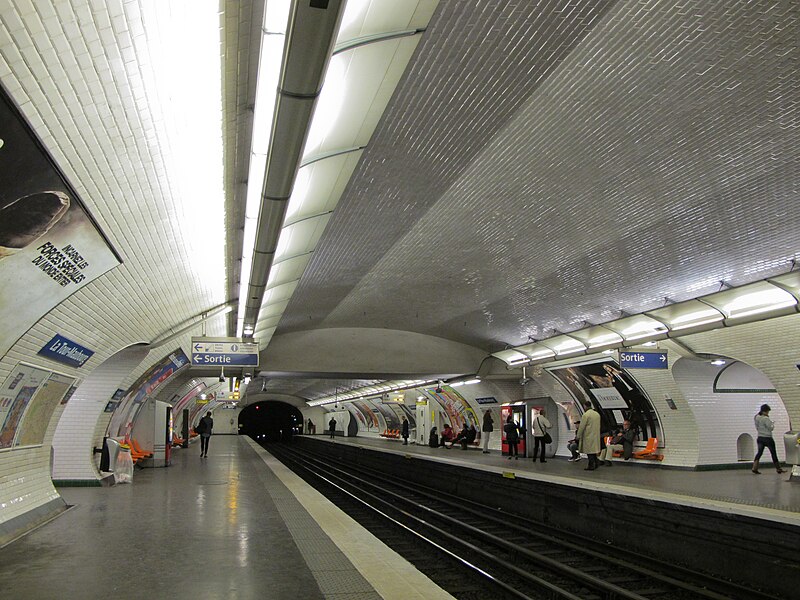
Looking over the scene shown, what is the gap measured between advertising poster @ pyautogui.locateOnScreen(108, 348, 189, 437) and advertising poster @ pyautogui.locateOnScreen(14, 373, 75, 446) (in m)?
4.20

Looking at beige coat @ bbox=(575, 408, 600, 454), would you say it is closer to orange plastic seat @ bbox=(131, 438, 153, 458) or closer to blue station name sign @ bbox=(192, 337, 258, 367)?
blue station name sign @ bbox=(192, 337, 258, 367)

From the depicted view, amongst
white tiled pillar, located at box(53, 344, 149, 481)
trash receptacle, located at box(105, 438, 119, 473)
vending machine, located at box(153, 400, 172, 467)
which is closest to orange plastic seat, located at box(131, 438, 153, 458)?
vending machine, located at box(153, 400, 172, 467)

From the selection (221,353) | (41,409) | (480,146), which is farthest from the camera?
(221,353)

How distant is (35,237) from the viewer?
4.37 m

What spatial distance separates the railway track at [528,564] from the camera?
7207 mm

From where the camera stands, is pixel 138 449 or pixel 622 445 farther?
pixel 138 449

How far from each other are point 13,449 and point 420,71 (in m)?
5.97

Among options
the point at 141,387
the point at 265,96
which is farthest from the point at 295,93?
the point at 141,387

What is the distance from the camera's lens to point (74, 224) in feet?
15.8

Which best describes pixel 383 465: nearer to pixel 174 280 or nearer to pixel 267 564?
pixel 174 280

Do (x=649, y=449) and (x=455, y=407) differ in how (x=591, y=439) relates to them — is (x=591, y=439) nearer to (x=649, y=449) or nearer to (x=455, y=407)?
(x=649, y=449)

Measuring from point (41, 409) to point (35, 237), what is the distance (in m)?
4.28

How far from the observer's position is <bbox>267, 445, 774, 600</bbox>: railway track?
721cm

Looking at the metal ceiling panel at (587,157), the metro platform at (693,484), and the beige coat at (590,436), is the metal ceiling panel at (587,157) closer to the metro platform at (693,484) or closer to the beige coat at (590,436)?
the beige coat at (590,436)
